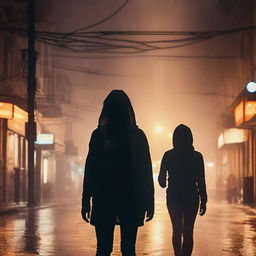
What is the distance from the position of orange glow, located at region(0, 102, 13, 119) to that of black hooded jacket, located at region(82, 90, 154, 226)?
24.8 meters

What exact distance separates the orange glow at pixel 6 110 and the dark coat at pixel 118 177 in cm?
2481

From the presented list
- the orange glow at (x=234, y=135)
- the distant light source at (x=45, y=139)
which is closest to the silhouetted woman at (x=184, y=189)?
the orange glow at (x=234, y=135)

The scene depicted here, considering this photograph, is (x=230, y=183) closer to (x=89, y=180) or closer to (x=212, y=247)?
(x=212, y=247)

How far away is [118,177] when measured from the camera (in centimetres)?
641

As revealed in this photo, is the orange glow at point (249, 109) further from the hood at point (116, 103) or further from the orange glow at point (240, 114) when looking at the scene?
the hood at point (116, 103)

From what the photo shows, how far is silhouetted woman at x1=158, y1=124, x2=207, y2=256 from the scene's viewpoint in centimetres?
853

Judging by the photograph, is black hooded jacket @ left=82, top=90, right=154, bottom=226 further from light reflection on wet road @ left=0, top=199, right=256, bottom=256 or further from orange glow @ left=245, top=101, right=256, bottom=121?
orange glow @ left=245, top=101, right=256, bottom=121

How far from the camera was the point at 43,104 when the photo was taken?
47.1m

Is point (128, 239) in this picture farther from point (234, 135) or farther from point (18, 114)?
point (234, 135)

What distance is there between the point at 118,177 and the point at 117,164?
12 cm

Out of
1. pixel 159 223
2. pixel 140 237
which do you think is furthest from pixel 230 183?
pixel 140 237

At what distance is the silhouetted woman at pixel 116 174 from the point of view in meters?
6.36

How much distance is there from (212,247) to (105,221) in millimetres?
6665

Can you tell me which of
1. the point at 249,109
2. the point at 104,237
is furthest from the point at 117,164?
the point at 249,109
